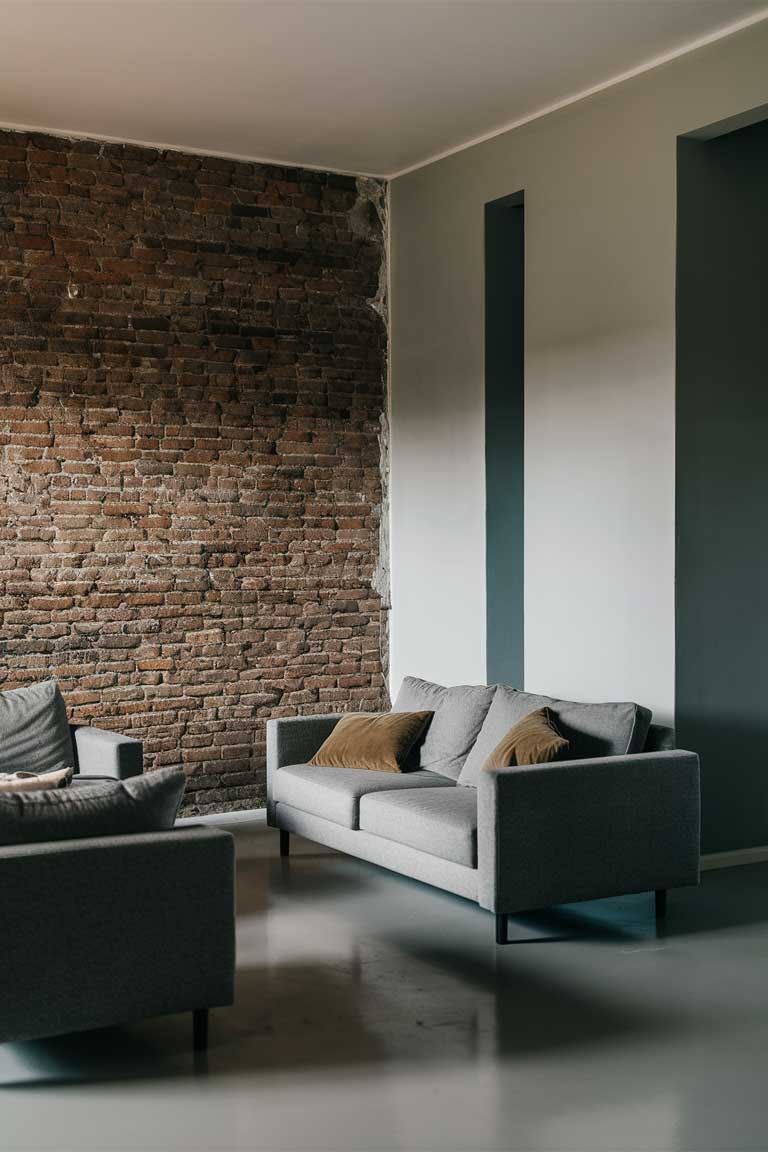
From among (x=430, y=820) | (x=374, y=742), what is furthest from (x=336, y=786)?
(x=430, y=820)

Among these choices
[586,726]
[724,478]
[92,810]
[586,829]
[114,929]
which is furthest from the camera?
[724,478]

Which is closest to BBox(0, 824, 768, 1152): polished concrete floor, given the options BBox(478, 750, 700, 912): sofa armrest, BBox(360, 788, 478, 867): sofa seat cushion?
BBox(478, 750, 700, 912): sofa armrest

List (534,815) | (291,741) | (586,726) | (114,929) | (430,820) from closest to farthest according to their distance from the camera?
1. (114,929)
2. (534,815)
3. (430,820)
4. (586,726)
5. (291,741)

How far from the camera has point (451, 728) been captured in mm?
6035

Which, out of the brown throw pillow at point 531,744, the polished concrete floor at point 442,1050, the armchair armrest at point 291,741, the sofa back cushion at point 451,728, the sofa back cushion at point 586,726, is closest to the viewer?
the polished concrete floor at point 442,1050

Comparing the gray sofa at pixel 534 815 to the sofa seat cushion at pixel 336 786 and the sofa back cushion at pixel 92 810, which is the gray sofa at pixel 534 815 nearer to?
the sofa seat cushion at pixel 336 786

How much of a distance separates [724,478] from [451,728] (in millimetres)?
1686

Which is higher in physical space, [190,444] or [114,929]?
[190,444]

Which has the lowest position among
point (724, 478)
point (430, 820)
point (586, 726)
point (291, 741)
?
point (430, 820)

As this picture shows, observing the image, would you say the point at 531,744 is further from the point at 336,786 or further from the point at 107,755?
the point at 107,755

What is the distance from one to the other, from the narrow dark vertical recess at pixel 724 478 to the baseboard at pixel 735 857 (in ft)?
0.10

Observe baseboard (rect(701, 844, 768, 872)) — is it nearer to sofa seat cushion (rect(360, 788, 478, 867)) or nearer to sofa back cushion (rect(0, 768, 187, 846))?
sofa seat cushion (rect(360, 788, 478, 867))

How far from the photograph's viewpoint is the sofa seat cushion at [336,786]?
5.63 m

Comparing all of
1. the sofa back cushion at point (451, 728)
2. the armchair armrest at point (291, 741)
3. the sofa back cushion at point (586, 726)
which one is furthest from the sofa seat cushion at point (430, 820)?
the armchair armrest at point (291, 741)
